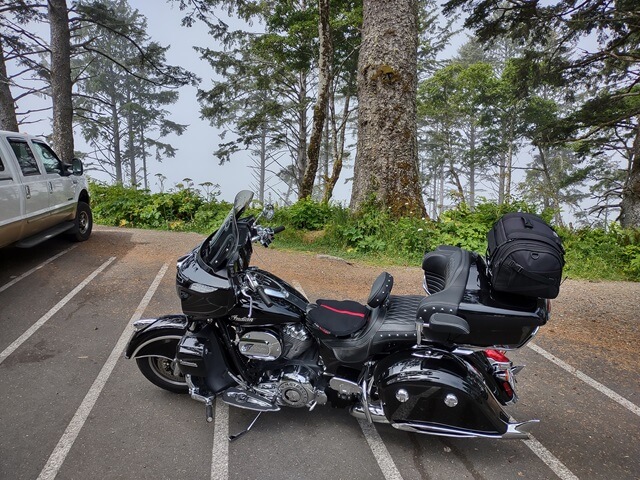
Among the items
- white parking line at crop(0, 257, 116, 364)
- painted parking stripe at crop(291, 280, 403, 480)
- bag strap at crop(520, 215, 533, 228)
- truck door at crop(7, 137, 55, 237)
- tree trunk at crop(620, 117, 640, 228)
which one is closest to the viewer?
bag strap at crop(520, 215, 533, 228)

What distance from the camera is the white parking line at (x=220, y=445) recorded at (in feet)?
7.79

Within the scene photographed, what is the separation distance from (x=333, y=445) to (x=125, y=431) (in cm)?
144

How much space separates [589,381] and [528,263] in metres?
2.17

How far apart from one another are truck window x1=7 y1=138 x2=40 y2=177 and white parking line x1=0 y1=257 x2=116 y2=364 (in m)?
1.68

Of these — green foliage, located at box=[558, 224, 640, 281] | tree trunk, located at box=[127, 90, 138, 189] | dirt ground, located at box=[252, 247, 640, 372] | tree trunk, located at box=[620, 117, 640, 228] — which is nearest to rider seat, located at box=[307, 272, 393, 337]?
dirt ground, located at box=[252, 247, 640, 372]

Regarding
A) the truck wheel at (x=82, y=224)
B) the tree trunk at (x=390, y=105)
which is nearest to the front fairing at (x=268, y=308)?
the tree trunk at (x=390, y=105)

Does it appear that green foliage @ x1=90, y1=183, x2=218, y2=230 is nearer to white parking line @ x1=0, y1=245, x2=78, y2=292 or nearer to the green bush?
the green bush

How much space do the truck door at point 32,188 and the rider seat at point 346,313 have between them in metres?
5.02

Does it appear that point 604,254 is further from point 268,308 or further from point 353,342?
point 268,308

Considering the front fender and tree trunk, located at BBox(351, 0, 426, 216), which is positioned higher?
tree trunk, located at BBox(351, 0, 426, 216)

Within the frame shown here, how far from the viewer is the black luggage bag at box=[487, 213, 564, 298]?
80.2 inches

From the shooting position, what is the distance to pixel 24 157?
18.7ft

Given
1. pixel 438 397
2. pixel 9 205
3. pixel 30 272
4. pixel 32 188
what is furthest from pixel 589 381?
pixel 32 188

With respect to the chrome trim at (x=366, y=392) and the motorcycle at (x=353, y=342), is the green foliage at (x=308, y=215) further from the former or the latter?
the chrome trim at (x=366, y=392)
